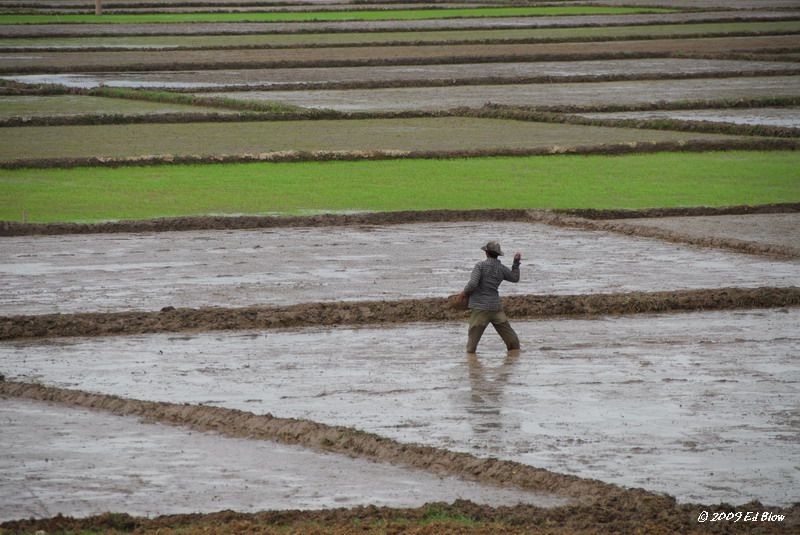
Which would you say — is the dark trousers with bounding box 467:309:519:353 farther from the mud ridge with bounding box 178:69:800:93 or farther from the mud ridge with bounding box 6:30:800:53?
the mud ridge with bounding box 6:30:800:53

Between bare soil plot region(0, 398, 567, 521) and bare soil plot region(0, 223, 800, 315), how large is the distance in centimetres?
434

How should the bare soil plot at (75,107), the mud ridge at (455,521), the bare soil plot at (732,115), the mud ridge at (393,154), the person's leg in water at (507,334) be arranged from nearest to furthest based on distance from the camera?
the mud ridge at (455,521)
the person's leg in water at (507,334)
the mud ridge at (393,154)
the bare soil plot at (732,115)
the bare soil plot at (75,107)

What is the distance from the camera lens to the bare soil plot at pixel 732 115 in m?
29.6

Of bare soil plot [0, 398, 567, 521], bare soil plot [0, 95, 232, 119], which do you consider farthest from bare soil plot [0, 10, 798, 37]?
bare soil plot [0, 398, 567, 521]

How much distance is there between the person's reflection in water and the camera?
34.0ft

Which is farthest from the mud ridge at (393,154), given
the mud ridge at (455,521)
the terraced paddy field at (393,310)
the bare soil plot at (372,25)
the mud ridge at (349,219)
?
the bare soil plot at (372,25)

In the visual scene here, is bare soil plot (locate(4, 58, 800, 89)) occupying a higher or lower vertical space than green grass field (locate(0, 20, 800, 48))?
lower

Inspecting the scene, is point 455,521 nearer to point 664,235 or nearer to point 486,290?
point 486,290

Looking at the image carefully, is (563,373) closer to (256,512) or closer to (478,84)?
(256,512)

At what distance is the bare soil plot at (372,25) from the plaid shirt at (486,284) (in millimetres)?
42859

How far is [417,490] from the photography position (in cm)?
909

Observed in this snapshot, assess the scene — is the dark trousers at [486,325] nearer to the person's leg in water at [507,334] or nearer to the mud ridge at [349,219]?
the person's leg in water at [507,334]

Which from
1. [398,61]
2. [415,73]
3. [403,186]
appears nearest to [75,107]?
[415,73]

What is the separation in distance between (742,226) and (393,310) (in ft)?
21.6
